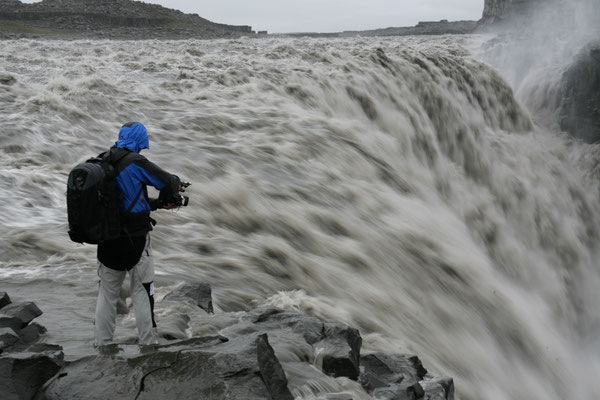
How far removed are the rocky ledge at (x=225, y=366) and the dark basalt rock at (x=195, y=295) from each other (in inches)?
1.0

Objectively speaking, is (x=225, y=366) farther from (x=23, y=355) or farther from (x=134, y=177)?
(x=134, y=177)

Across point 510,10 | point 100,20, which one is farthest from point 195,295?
point 510,10

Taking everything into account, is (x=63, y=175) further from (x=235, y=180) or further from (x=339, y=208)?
(x=339, y=208)

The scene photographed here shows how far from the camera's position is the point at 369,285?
26.3 feet

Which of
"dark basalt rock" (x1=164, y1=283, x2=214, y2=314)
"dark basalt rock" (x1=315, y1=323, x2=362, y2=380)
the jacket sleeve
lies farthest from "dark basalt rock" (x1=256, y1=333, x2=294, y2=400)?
"dark basalt rock" (x1=164, y1=283, x2=214, y2=314)

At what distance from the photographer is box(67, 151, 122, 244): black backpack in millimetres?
4246

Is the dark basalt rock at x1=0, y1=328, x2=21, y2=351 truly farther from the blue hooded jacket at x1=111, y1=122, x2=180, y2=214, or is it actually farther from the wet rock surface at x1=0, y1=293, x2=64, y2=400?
the blue hooded jacket at x1=111, y1=122, x2=180, y2=214

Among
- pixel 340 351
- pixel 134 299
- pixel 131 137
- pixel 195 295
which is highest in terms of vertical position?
pixel 131 137

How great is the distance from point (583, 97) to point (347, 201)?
48.3ft

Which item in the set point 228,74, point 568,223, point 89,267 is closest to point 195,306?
point 89,267

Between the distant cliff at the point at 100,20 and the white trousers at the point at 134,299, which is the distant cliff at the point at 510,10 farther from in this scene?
the white trousers at the point at 134,299

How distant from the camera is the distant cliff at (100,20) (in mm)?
51312

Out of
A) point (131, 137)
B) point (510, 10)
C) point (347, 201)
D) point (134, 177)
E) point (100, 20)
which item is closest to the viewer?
point (134, 177)

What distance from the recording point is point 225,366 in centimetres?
418
